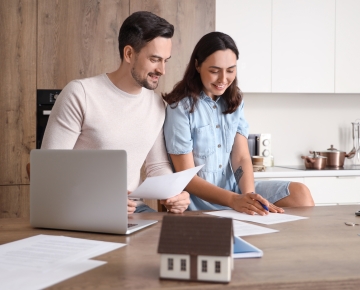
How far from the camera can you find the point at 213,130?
2.37m

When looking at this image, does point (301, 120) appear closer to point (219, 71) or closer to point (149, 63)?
point (219, 71)

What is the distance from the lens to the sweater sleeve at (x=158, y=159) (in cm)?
226

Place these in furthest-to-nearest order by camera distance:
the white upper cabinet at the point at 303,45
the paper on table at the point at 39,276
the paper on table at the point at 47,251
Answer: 1. the white upper cabinet at the point at 303,45
2. the paper on table at the point at 47,251
3. the paper on table at the point at 39,276

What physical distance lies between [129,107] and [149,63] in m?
0.21

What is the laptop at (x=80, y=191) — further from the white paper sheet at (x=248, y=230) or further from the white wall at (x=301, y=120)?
the white wall at (x=301, y=120)

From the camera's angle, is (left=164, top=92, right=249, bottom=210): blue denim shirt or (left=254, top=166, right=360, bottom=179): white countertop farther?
(left=254, top=166, right=360, bottom=179): white countertop

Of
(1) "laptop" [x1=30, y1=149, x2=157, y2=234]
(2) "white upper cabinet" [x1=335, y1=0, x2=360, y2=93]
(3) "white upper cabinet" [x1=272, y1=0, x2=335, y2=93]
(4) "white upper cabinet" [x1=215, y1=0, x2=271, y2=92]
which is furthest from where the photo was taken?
(2) "white upper cabinet" [x1=335, y1=0, x2=360, y2=93]

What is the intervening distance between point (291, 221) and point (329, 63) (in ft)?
8.87

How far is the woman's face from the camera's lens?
2.30 meters

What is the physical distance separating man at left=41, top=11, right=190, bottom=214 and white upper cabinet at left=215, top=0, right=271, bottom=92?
1.71 meters

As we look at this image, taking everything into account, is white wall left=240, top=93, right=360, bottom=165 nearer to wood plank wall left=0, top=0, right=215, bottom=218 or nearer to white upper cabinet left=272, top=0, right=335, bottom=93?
white upper cabinet left=272, top=0, right=335, bottom=93

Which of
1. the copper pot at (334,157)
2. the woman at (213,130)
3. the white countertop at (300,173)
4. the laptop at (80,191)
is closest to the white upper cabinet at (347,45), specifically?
the copper pot at (334,157)

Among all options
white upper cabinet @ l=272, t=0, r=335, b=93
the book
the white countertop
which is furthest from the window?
white upper cabinet @ l=272, t=0, r=335, b=93

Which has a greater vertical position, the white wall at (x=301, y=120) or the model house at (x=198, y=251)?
the white wall at (x=301, y=120)
